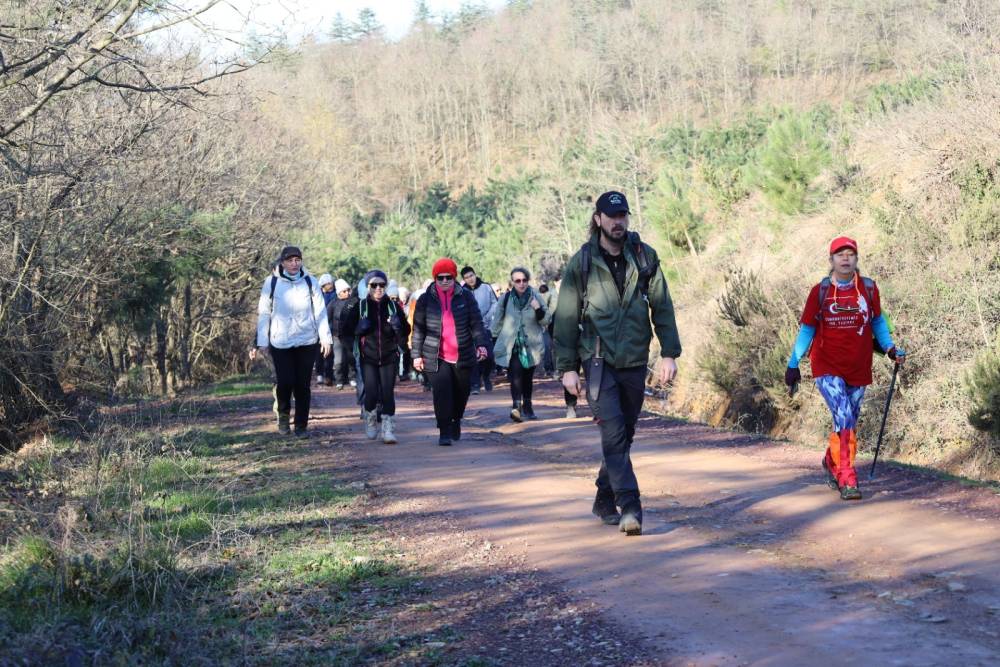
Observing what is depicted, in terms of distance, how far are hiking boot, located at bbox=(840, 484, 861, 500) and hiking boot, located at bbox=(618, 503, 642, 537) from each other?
75.7 inches

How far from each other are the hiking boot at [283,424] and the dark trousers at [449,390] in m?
2.34

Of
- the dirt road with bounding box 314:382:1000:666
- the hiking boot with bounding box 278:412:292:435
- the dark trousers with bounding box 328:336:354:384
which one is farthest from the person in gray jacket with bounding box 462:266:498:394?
the dirt road with bounding box 314:382:1000:666

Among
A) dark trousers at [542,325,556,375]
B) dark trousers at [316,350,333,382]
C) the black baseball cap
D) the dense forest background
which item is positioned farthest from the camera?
dark trousers at [542,325,556,375]

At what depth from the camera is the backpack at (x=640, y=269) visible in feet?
24.0

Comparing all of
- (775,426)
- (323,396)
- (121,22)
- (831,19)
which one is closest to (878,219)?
(775,426)

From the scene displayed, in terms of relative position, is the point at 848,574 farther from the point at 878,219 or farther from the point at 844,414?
the point at 878,219

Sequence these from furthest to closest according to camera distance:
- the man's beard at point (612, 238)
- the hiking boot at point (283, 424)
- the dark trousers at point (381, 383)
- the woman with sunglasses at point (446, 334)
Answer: the hiking boot at point (283, 424) → the dark trousers at point (381, 383) → the woman with sunglasses at point (446, 334) → the man's beard at point (612, 238)

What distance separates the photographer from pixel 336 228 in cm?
5556

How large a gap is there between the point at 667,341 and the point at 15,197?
8765 millimetres

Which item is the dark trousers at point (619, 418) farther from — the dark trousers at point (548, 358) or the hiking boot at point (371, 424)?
the dark trousers at point (548, 358)

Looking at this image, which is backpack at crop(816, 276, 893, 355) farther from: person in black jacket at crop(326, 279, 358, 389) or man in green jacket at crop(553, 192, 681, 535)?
person in black jacket at crop(326, 279, 358, 389)

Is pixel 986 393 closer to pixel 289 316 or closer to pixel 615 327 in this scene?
pixel 615 327

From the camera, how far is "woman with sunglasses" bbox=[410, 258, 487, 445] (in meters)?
12.2

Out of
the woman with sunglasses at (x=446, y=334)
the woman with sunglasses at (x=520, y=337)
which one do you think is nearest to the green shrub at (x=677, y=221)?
the woman with sunglasses at (x=520, y=337)
